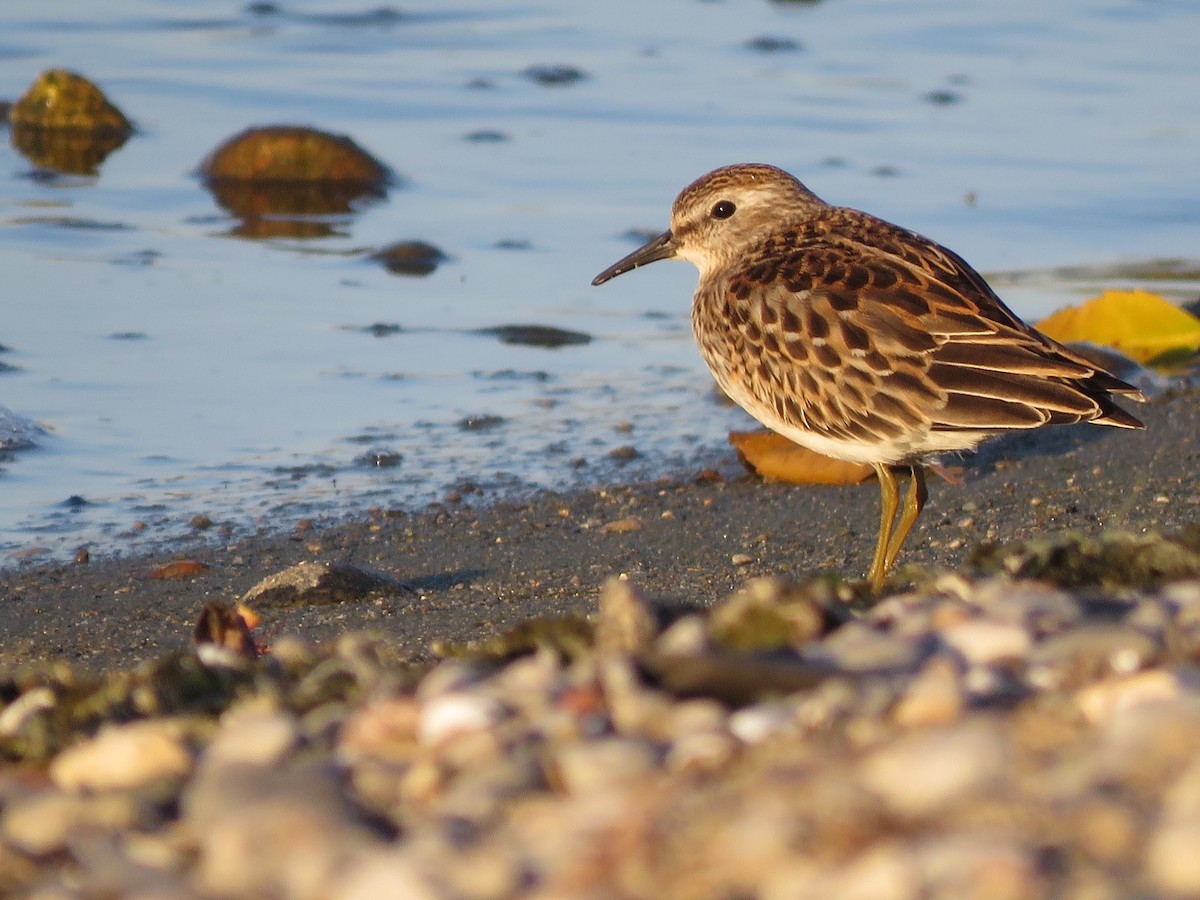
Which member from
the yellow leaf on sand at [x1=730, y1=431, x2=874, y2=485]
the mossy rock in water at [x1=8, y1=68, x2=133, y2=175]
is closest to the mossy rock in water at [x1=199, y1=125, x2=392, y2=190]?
the mossy rock in water at [x1=8, y1=68, x2=133, y2=175]

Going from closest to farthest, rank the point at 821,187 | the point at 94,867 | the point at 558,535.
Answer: the point at 94,867 → the point at 558,535 → the point at 821,187

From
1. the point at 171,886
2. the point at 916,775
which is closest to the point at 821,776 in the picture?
the point at 916,775

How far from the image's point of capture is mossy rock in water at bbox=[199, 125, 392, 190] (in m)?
9.77

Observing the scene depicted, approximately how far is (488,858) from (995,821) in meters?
0.62

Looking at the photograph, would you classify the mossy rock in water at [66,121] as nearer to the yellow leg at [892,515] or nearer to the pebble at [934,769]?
the yellow leg at [892,515]

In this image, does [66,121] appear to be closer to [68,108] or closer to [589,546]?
[68,108]

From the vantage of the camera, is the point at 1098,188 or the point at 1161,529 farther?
the point at 1098,188

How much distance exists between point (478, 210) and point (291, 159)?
3.35ft

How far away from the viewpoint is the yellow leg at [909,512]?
557 centimetres

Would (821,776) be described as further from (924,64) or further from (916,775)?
(924,64)

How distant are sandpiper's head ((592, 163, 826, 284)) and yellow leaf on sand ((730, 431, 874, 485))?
2.10ft

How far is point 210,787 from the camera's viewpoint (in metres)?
2.68

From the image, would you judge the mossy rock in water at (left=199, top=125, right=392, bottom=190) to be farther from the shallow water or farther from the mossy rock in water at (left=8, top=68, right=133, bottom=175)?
the mossy rock in water at (left=8, top=68, right=133, bottom=175)

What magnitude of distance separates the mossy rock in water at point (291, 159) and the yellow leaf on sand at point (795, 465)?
3865mm
